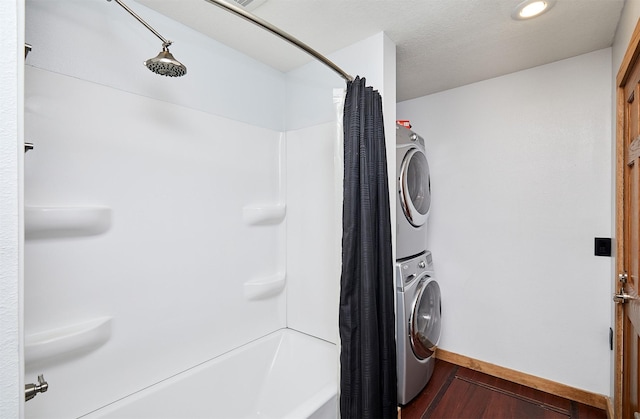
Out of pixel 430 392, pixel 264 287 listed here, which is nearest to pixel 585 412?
pixel 430 392

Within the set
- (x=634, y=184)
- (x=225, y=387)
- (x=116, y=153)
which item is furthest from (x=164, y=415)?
(x=634, y=184)

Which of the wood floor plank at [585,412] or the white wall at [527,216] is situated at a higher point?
the white wall at [527,216]

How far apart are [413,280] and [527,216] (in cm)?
104

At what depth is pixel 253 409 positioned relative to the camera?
1898 mm

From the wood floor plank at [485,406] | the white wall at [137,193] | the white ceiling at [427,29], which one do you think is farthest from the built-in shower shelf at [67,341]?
the wood floor plank at [485,406]

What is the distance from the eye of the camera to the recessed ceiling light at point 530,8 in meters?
1.54

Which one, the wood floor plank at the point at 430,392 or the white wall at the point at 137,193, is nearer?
the white wall at the point at 137,193

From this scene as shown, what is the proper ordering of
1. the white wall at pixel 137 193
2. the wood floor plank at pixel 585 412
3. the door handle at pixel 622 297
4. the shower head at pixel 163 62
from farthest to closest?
the wood floor plank at pixel 585 412 < the door handle at pixel 622 297 < the white wall at pixel 137 193 < the shower head at pixel 163 62

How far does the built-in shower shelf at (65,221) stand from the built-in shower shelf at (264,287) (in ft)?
3.07

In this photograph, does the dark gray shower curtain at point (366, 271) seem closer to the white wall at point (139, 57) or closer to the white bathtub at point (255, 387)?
the white bathtub at point (255, 387)

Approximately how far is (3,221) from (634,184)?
7.37 ft

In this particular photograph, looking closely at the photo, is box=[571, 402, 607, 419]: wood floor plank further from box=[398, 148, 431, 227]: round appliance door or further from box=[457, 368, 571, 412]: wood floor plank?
box=[398, 148, 431, 227]: round appliance door

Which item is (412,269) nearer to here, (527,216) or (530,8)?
(527,216)

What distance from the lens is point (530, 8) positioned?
158 cm
